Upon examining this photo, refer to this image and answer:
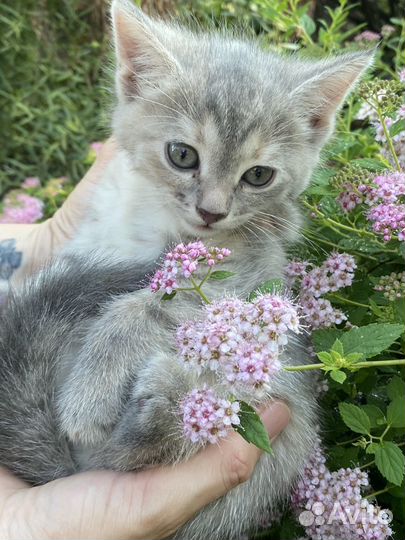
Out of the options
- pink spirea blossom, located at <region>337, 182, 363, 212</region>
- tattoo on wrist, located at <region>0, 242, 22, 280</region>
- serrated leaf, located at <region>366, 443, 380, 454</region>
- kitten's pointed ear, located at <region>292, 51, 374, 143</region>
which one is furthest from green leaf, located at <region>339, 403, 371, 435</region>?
tattoo on wrist, located at <region>0, 242, 22, 280</region>

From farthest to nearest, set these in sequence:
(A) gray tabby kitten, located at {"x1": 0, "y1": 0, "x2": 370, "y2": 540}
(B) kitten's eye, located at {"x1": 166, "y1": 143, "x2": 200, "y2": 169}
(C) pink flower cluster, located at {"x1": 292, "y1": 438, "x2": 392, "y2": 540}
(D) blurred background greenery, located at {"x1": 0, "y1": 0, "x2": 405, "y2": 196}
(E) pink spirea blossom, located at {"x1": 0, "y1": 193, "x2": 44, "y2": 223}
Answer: (D) blurred background greenery, located at {"x1": 0, "y1": 0, "x2": 405, "y2": 196} → (E) pink spirea blossom, located at {"x1": 0, "y1": 193, "x2": 44, "y2": 223} → (B) kitten's eye, located at {"x1": 166, "y1": 143, "x2": 200, "y2": 169} → (A) gray tabby kitten, located at {"x1": 0, "y1": 0, "x2": 370, "y2": 540} → (C) pink flower cluster, located at {"x1": 292, "y1": 438, "x2": 392, "y2": 540}

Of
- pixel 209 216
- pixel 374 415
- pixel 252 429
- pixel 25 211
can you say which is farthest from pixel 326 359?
pixel 25 211

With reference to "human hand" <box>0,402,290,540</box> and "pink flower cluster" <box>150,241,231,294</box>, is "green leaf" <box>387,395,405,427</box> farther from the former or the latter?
"pink flower cluster" <box>150,241,231,294</box>

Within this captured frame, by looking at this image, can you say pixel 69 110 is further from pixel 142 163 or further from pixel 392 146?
pixel 392 146

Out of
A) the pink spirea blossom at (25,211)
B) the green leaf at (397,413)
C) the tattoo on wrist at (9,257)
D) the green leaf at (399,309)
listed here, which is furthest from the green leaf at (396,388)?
the pink spirea blossom at (25,211)

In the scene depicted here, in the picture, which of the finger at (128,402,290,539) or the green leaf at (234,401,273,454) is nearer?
the green leaf at (234,401,273,454)

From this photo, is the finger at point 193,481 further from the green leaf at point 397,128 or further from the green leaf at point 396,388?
the green leaf at point 397,128

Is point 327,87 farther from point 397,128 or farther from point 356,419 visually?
point 356,419

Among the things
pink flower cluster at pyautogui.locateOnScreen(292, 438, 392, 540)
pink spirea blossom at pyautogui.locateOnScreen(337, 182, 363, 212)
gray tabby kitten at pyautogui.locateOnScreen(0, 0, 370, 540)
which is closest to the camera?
pink flower cluster at pyautogui.locateOnScreen(292, 438, 392, 540)

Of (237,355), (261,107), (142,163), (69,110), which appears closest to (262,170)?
(261,107)
